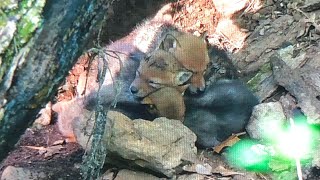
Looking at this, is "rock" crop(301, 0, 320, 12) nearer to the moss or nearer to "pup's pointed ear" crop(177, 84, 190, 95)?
"pup's pointed ear" crop(177, 84, 190, 95)

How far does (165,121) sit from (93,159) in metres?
0.90

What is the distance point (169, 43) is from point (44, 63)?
2353 mm

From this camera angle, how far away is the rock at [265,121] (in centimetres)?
370

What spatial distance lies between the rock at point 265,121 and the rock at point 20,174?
4.22 feet

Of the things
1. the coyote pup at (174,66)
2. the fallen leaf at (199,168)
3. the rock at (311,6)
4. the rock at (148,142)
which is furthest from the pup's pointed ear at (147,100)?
the rock at (311,6)

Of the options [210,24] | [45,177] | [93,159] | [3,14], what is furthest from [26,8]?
[210,24]

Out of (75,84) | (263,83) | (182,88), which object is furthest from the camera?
(75,84)

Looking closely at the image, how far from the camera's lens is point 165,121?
357cm

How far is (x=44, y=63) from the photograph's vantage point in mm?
2037

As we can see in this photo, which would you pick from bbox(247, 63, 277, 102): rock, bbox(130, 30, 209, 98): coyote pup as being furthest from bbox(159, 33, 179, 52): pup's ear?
bbox(247, 63, 277, 102): rock

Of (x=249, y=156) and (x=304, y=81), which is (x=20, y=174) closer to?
(x=249, y=156)

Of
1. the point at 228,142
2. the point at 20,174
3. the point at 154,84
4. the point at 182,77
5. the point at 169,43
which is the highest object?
the point at 169,43

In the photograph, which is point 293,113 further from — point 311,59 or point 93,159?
point 93,159

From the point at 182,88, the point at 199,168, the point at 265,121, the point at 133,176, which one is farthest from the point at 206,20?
the point at 133,176
